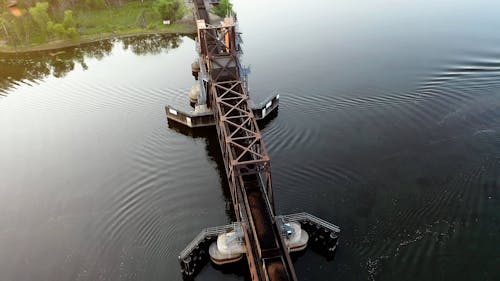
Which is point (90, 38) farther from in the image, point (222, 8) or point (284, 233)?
point (284, 233)

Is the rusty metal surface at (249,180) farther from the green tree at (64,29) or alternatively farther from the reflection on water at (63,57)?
the green tree at (64,29)

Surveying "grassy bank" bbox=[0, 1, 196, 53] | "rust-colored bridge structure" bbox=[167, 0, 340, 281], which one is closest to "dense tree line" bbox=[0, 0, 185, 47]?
"grassy bank" bbox=[0, 1, 196, 53]

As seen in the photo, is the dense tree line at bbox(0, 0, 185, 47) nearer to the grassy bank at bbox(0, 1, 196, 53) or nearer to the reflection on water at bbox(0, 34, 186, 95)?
the grassy bank at bbox(0, 1, 196, 53)

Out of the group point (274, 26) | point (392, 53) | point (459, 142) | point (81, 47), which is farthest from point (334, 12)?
point (81, 47)

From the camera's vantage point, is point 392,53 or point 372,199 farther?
point 392,53

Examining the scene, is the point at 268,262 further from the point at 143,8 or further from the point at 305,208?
the point at 143,8

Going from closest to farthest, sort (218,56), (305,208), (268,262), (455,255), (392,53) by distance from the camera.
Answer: (268,262) → (455,255) → (305,208) → (218,56) → (392,53)

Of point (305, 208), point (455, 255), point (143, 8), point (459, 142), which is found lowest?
point (455, 255)
